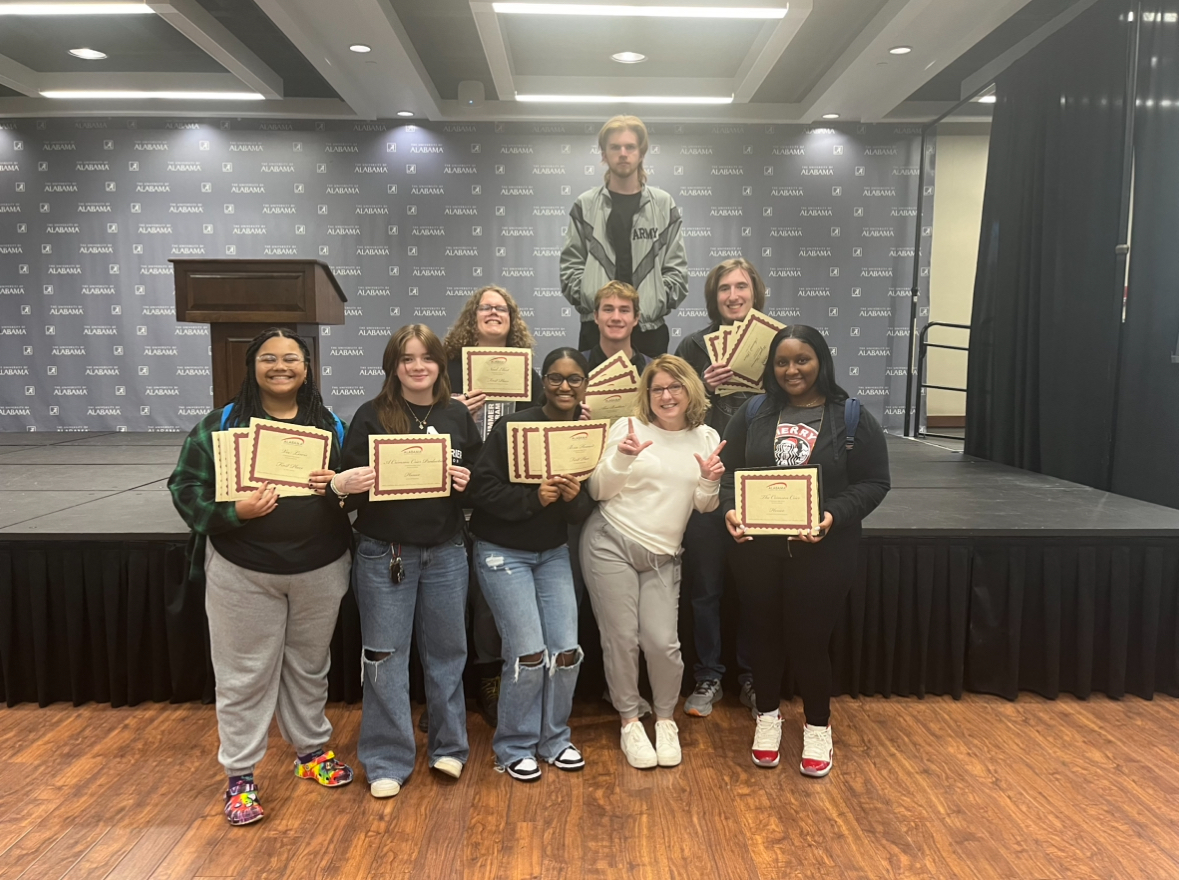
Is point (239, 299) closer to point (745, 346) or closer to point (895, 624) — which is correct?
point (745, 346)

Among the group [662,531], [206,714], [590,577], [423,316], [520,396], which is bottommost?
→ [206,714]

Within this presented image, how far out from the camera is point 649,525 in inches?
86.6

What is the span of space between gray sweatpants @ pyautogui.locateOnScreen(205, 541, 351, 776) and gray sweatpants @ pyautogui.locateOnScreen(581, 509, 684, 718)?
72 cm

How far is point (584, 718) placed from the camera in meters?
2.53

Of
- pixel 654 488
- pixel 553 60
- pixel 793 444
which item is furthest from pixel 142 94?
pixel 793 444

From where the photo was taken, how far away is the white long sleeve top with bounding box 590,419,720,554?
7.20ft

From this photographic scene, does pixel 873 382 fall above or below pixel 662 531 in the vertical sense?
above

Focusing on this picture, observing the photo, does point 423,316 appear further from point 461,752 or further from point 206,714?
point 461,752

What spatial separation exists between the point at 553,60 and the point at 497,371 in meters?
4.70

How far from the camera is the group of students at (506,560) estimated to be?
1.89 metres

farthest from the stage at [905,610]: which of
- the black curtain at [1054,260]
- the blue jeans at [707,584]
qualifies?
the black curtain at [1054,260]

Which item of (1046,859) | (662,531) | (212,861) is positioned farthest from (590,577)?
(1046,859)

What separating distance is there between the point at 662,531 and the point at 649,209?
53.3 inches

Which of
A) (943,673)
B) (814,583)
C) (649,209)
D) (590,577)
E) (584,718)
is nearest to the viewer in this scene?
(814,583)
